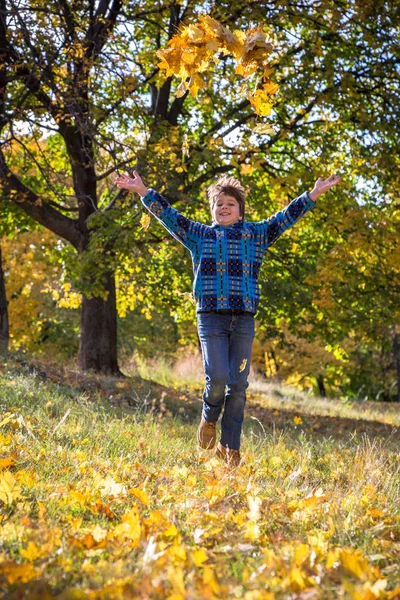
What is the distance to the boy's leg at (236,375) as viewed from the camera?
4.17m

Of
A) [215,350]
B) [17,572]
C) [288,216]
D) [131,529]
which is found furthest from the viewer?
[288,216]

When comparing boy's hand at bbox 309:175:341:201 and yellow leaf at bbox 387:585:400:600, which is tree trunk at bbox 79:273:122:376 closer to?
boy's hand at bbox 309:175:341:201

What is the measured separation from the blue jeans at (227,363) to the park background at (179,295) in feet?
0.98

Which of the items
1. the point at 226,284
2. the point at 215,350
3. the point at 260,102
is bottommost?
the point at 215,350

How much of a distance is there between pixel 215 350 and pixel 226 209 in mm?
931

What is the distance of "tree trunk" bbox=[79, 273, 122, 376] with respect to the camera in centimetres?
1149

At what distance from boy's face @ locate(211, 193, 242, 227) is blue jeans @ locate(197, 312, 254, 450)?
0.63 m

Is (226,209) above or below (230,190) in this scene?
below

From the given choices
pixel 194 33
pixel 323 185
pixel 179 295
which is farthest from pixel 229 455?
pixel 179 295

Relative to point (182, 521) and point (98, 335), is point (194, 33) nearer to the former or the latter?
point (182, 521)

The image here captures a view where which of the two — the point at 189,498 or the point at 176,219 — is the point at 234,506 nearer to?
the point at 189,498

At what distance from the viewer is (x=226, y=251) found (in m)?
4.21

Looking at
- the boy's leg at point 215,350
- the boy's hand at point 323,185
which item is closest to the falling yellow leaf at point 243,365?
the boy's leg at point 215,350

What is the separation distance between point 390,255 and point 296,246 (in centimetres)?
166
